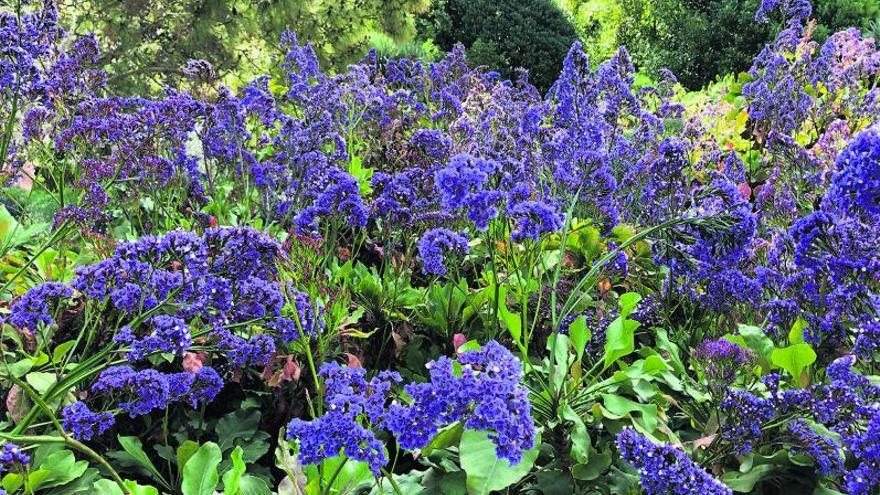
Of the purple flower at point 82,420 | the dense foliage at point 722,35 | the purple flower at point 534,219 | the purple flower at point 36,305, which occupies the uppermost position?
the dense foliage at point 722,35

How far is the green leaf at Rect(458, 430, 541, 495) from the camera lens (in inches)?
76.9

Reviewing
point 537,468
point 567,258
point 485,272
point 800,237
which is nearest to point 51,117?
point 485,272

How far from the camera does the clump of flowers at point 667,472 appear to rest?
65.5 inches

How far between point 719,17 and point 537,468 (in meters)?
12.7

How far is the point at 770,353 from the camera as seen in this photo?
2477 millimetres

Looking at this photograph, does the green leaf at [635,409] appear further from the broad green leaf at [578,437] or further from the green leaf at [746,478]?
the green leaf at [746,478]

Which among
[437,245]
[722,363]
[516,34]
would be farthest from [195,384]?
[516,34]

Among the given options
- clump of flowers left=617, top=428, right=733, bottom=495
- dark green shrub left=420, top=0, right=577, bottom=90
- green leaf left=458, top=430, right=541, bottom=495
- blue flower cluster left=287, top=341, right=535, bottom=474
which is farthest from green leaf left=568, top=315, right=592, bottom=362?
dark green shrub left=420, top=0, right=577, bottom=90

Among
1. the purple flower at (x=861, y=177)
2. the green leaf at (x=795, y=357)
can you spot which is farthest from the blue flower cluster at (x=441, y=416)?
the purple flower at (x=861, y=177)

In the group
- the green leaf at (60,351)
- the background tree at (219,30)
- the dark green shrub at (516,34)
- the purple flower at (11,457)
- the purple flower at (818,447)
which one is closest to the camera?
the purple flower at (11,457)

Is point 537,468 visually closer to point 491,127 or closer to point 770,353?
point 770,353

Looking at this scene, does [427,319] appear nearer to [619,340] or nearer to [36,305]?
[619,340]

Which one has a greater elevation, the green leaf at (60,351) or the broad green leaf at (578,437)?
the broad green leaf at (578,437)

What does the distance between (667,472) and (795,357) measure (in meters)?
0.84
